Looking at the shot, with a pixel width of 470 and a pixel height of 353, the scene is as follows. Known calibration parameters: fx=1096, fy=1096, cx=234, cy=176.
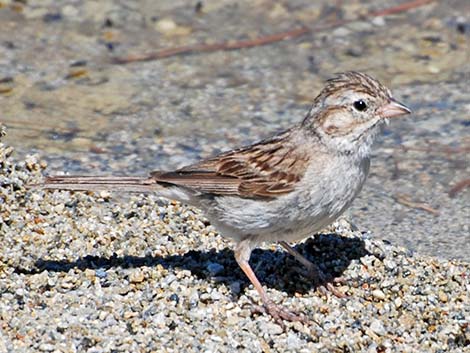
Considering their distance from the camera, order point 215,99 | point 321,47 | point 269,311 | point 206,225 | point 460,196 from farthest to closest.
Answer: point 321,47, point 215,99, point 460,196, point 206,225, point 269,311

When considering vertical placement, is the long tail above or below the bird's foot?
above

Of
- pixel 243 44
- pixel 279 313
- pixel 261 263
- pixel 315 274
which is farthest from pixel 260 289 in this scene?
pixel 243 44

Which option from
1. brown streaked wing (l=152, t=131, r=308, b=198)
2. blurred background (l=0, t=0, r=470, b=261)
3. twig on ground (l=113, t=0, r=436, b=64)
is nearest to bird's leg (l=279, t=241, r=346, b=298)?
brown streaked wing (l=152, t=131, r=308, b=198)

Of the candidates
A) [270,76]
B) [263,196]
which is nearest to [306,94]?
[270,76]

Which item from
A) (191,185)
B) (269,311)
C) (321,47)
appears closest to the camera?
(269,311)

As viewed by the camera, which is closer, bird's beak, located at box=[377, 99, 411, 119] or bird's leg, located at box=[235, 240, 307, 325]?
bird's leg, located at box=[235, 240, 307, 325]

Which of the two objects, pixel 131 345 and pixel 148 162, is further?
pixel 148 162

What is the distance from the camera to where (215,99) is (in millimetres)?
9727

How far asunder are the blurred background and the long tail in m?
1.53

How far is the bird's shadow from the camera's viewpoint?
622 cm

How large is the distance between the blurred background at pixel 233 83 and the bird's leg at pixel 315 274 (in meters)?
1.10

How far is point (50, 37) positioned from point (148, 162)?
2916 mm

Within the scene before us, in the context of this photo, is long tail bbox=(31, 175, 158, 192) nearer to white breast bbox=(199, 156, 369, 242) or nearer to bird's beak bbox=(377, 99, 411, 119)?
white breast bbox=(199, 156, 369, 242)

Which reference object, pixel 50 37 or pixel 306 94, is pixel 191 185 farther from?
pixel 50 37
